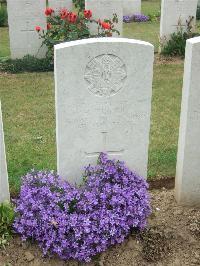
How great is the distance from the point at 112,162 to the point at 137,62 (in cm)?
92

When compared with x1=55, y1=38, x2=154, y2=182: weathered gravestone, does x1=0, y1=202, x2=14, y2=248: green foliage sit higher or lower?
lower

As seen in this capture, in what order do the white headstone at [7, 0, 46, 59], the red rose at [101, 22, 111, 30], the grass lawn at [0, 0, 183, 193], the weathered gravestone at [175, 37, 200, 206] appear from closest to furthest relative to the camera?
1. the weathered gravestone at [175, 37, 200, 206]
2. the grass lawn at [0, 0, 183, 193]
3. the red rose at [101, 22, 111, 30]
4. the white headstone at [7, 0, 46, 59]

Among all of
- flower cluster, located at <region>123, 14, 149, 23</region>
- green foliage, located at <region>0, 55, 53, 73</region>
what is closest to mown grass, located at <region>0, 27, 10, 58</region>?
green foliage, located at <region>0, 55, 53, 73</region>

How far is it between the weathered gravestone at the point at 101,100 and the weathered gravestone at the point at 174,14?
654 centimetres

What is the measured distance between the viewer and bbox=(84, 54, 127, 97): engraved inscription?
3.73 meters

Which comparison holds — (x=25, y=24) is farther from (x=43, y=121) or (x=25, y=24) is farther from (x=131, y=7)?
(x=131, y=7)

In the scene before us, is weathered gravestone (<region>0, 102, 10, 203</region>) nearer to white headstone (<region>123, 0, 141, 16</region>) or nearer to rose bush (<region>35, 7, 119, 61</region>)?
rose bush (<region>35, 7, 119, 61</region>)

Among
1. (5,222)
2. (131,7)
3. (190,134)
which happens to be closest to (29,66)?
(190,134)

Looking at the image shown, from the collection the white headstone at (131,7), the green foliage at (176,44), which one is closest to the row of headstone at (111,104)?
the green foliage at (176,44)

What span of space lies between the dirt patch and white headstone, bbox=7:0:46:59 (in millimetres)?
6322

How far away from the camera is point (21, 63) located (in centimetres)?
923

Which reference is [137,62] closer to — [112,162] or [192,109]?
[192,109]

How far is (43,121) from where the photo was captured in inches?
263

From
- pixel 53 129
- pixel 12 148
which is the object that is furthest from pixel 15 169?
pixel 53 129
